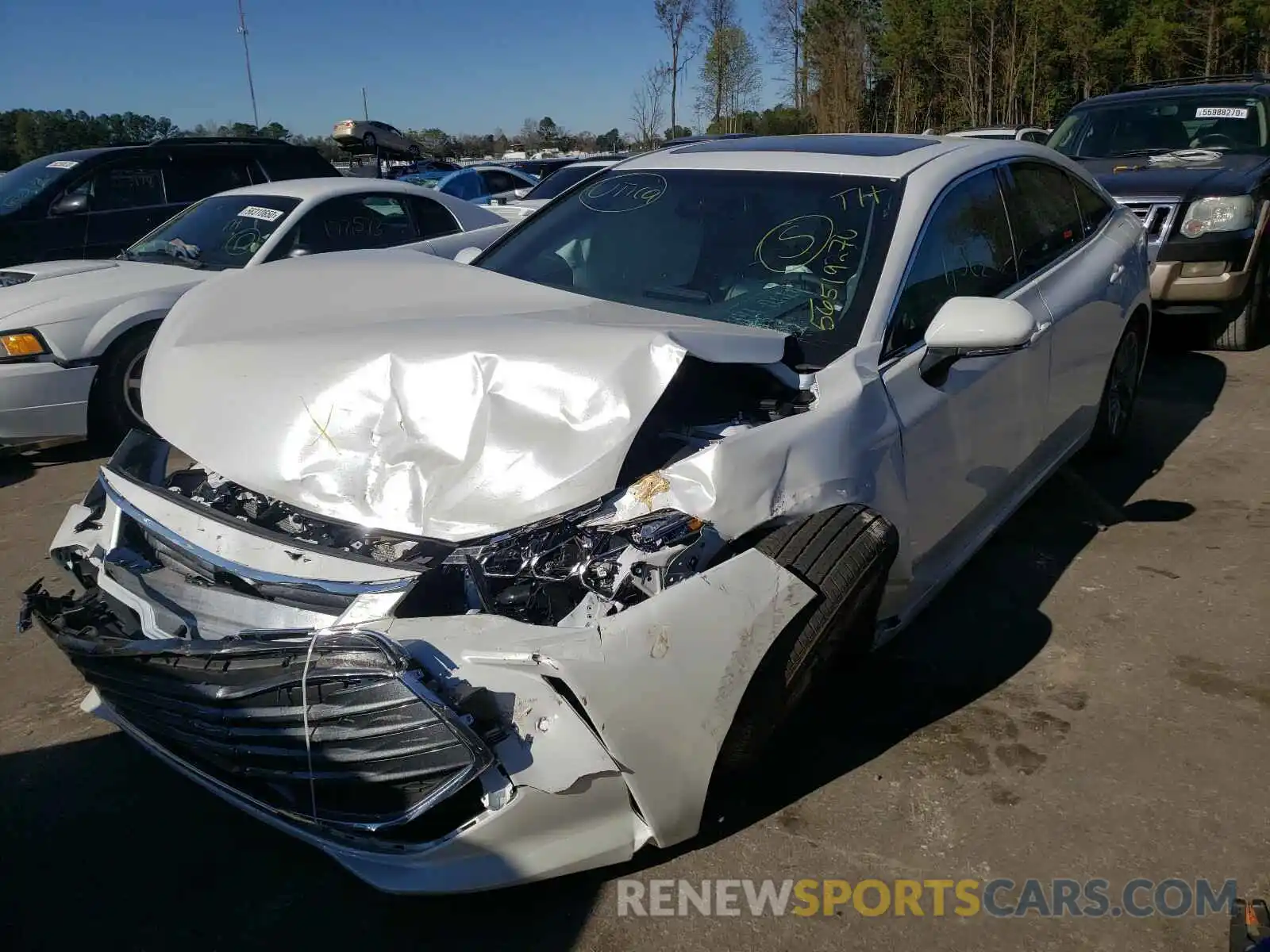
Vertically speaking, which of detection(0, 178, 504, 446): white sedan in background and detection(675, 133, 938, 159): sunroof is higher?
detection(675, 133, 938, 159): sunroof

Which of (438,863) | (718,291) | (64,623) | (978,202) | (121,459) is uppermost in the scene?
(978,202)

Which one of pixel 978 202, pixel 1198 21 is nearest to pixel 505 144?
pixel 1198 21

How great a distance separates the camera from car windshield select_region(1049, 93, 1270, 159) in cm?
797

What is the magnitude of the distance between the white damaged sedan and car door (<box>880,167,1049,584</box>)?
0.02 metres

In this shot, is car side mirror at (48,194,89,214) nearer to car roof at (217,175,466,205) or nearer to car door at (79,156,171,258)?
car door at (79,156,171,258)

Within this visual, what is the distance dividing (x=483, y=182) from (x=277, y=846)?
13998 millimetres

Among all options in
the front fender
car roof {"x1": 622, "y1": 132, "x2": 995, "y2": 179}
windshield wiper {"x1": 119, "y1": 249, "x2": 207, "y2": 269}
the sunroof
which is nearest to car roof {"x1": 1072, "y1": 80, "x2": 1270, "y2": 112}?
car roof {"x1": 622, "y1": 132, "x2": 995, "y2": 179}

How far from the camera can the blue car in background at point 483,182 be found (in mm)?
14633

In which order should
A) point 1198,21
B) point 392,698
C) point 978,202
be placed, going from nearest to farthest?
point 392,698, point 978,202, point 1198,21

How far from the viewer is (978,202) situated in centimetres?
369

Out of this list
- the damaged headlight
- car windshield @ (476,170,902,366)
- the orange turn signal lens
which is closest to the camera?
the damaged headlight

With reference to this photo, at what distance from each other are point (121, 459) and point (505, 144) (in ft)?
170

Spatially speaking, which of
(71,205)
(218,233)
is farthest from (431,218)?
(71,205)

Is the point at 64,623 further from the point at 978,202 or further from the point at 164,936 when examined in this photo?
→ the point at 978,202
